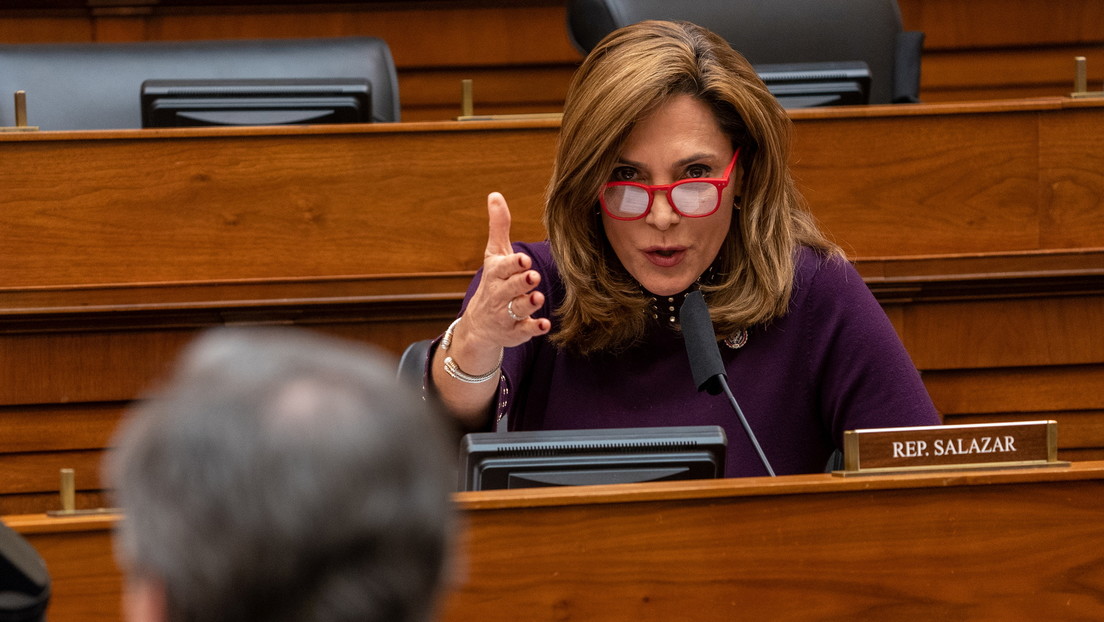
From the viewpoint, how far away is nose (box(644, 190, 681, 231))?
1.52m

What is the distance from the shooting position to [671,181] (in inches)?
60.6

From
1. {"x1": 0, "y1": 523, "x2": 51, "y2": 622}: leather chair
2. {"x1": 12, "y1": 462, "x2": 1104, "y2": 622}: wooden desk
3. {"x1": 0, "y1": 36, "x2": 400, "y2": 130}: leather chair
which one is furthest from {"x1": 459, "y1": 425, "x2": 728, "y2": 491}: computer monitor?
{"x1": 0, "y1": 36, "x2": 400, "y2": 130}: leather chair

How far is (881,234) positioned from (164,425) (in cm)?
170

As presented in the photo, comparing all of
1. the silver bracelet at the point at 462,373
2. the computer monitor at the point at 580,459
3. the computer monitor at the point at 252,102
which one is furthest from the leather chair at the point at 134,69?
the computer monitor at the point at 580,459

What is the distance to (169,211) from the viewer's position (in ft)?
6.24

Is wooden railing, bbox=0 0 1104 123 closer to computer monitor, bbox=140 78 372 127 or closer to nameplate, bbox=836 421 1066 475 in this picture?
computer monitor, bbox=140 78 372 127

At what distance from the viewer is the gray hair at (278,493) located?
39cm

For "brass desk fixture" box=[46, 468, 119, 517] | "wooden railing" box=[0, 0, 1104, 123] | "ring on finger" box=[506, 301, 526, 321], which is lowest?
"brass desk fixture" box=[46, 468, 119, 517]

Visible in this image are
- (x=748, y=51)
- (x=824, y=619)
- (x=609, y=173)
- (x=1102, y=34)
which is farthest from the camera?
(x=1102, y=34)

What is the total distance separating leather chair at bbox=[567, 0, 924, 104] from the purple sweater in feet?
3.31

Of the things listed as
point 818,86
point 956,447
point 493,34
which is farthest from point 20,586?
point 493,34

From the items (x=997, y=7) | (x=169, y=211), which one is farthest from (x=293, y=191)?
(x=997, y=7)

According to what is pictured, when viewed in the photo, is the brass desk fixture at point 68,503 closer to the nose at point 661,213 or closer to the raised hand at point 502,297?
the raised hand at point 502,297

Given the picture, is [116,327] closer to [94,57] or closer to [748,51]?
[94,57]
